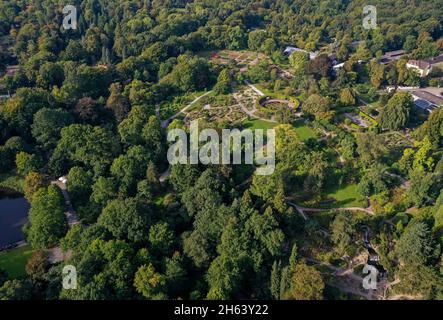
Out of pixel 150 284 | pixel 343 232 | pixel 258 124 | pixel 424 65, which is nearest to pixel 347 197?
pixel 343 232

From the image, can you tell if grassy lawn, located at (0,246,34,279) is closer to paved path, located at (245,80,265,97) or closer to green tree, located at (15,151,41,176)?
green tree, located at (15,151,41,176)

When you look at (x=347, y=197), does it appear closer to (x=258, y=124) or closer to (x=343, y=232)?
(x=343, y=232)

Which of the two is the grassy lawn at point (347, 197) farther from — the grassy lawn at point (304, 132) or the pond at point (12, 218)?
the pond at point (12, 218)

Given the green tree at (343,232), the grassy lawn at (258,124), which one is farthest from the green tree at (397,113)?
the green tree at (343,232)

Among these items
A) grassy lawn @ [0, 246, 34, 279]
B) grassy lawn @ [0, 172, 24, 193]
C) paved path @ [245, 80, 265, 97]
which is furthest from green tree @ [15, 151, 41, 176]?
paved path @ [245, 80, 265, 97]

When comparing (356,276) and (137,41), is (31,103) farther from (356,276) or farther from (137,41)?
(356,276)

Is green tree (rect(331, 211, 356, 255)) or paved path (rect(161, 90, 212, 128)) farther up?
green tree (rect(331, 211, 356, 255))
